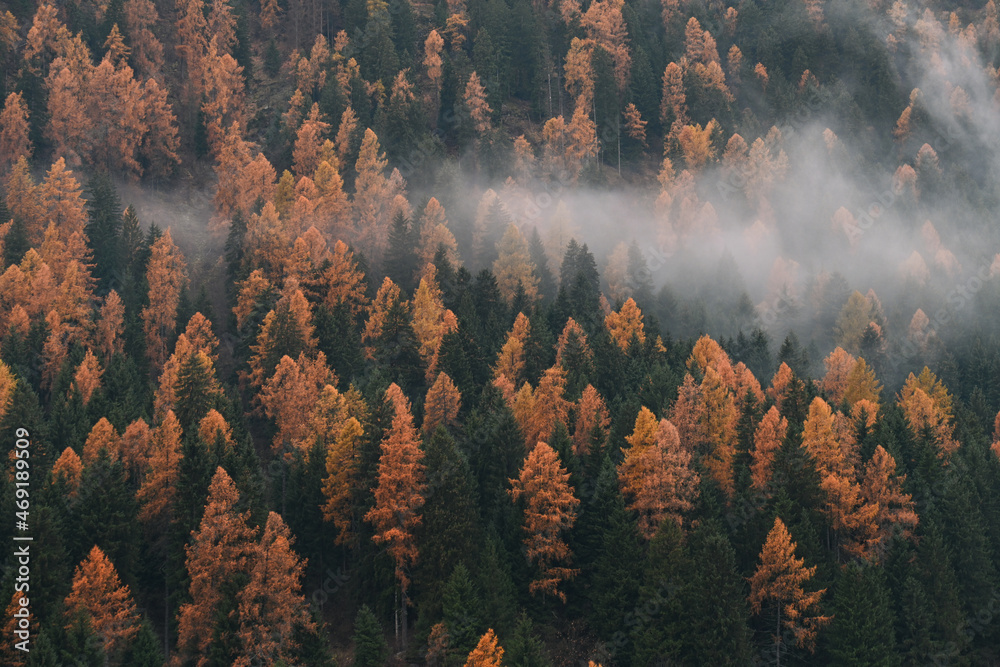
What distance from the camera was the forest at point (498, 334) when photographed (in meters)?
50.4

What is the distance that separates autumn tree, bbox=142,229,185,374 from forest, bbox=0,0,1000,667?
0.34 m

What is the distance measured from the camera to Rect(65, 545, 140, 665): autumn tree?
156 ft

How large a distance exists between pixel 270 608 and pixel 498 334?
4192 centimetres

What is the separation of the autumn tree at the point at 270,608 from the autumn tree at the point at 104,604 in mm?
6940

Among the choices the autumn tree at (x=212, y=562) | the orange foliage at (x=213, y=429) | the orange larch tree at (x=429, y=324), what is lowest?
the autumn tree at (x=212, y=562)

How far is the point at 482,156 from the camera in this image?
12912 cm

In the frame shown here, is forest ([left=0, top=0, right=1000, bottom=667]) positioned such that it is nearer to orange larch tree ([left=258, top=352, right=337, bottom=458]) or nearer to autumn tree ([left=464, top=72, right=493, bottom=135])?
orange larch tree ([left=258, top=352, right=337, bottom=458])

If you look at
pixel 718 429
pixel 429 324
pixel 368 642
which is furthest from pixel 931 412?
pixel 368 642

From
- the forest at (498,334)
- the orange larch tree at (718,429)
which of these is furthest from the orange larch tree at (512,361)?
the orange larch tree at (718,429)

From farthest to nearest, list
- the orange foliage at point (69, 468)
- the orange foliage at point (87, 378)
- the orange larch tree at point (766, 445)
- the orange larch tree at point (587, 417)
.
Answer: the orange foliage at point (87, 378) → the orange larch tree at point (587, 417) → the orange larch tree at point (766, 445) → the orange foliage at point (69, 468)

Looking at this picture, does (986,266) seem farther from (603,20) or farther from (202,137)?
(202,137)

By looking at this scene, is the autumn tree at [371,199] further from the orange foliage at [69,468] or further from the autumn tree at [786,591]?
the autumn tree at [786,591]

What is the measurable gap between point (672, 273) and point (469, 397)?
5627 centimetres

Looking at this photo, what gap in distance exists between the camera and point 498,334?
84562 millimetres
